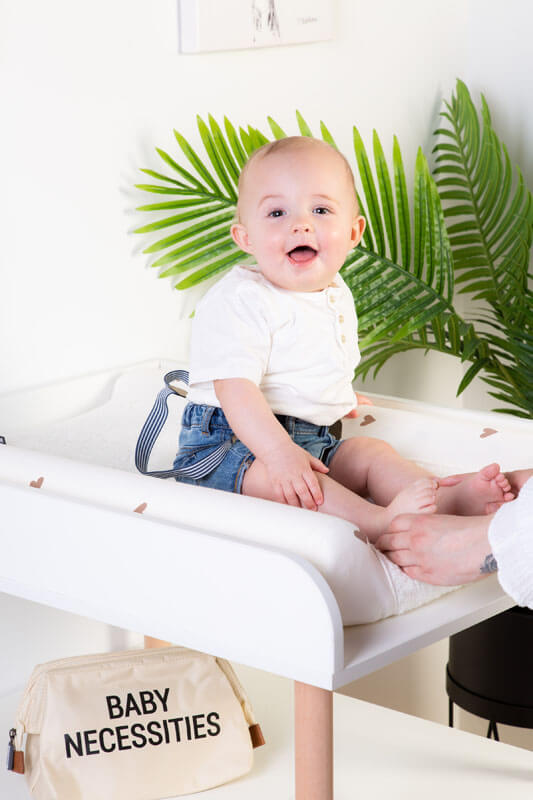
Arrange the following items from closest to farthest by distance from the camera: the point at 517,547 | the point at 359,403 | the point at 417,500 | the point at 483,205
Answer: the point at 517,547, the point at 417,500, the point at 359,403, the point at 483,205

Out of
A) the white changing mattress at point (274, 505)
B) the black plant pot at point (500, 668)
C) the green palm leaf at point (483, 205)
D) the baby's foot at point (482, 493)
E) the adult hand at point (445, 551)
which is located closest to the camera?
the white changing mattress at point (274, 505)

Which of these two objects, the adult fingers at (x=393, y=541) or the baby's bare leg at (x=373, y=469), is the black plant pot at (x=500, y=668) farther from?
the adult fingers at (x=393, y=541)

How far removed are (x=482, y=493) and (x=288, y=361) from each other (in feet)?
1.03

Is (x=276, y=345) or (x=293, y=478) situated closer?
(x=293, y=478)

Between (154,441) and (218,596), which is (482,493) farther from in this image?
(154,441)

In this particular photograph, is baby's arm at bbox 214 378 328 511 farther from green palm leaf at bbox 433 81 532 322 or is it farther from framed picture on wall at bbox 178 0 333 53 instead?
green palm leaf at bbox 433 81 532 322

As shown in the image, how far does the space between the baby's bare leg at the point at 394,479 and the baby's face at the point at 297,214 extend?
0.22 m

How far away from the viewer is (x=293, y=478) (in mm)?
1200

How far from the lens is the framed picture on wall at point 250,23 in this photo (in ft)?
5.39

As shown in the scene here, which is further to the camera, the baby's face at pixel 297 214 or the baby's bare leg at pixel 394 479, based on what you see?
the baby's face at pixel 297 214

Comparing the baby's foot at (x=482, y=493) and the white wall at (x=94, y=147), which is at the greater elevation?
the white wall at (x=94, y=147)

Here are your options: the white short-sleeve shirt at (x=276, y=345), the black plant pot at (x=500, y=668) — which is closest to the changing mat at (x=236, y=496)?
the white short-sleeve shirt at (x=276, y=345)

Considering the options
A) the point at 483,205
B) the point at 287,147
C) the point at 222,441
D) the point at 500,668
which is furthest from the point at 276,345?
the point at 483,205

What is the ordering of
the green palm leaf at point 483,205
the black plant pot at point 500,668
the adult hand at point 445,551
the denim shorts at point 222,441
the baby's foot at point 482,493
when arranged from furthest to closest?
the green palm leaf at point 483,205 → the black plant pot at point 500,668 → the denim shorts at point 222,441 → the baby's foot at point 482,493 → the adult hand at point 445,551
